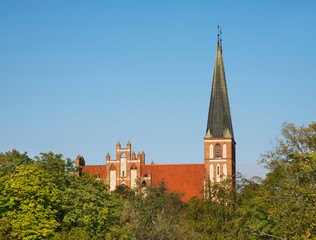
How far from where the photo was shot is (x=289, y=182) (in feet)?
109

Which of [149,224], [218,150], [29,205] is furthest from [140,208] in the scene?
[218,150]

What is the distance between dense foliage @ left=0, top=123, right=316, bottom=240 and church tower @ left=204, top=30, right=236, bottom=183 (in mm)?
28866

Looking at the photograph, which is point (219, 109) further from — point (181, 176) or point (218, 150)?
point (181, 176)

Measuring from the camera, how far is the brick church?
80812 mm

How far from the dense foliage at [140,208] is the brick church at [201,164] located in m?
29.1

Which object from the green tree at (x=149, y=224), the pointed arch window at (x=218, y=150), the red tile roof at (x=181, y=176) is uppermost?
the pointed arch window at (x=218, y=150)

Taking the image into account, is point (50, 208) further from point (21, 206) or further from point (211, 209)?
point (211, 209)

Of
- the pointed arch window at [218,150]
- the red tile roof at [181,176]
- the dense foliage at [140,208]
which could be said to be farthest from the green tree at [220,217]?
the red tile roof at [181,176]

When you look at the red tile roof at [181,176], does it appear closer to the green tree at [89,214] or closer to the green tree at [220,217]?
the green tree at [220,217]

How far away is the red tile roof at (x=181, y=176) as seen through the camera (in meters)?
83.0

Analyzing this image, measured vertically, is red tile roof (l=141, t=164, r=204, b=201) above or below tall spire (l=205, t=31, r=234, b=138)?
below

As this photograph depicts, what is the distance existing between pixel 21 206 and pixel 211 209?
786 inches

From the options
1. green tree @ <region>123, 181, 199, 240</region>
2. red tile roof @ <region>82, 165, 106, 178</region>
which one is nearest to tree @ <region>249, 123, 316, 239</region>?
Answer: green tree @ <region>123, 181, 199, 240</region>

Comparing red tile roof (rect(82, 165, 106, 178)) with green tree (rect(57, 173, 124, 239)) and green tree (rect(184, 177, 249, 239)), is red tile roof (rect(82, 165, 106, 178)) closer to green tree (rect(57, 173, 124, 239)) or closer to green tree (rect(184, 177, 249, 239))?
green tree (rect(184, 177, 249, 239))
